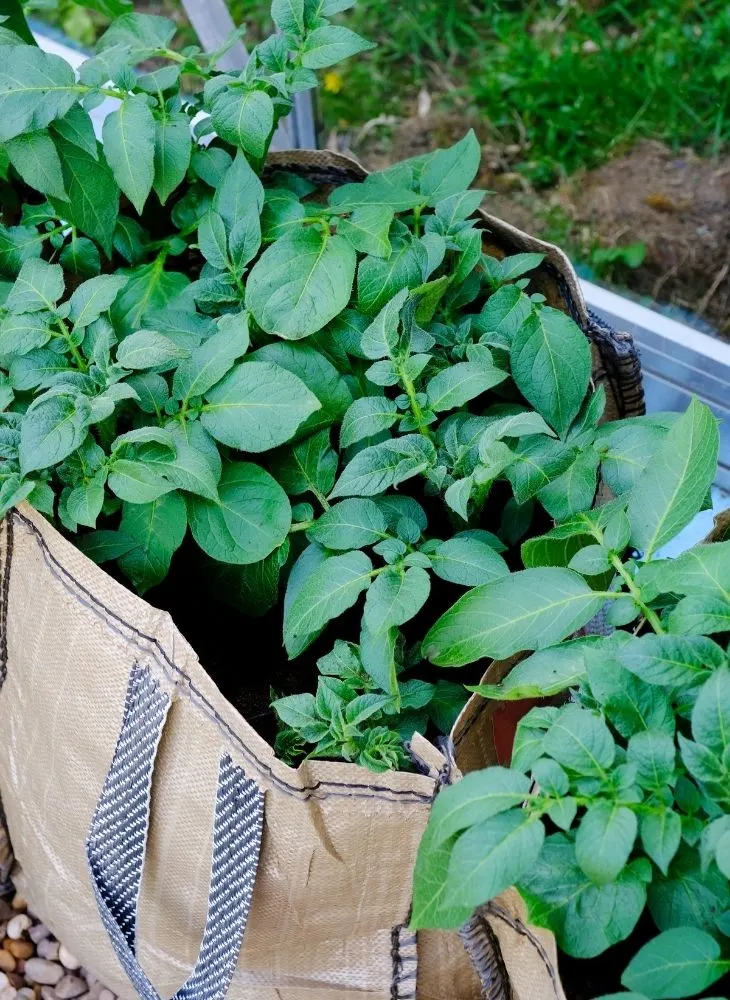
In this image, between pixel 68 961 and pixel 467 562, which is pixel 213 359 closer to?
pixel 467 562

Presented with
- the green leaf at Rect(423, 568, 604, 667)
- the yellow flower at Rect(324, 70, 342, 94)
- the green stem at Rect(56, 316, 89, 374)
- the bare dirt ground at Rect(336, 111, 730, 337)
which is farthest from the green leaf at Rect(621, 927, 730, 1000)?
the yellow flower at Rect(324, 70, 342, 94)

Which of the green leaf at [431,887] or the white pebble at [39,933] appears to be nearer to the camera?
the green leaf at [431,887]

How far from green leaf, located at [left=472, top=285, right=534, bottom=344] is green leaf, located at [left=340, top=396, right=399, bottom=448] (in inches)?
5.0

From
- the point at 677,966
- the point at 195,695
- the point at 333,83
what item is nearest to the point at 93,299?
the point at 195,695

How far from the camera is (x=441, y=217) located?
1009mm

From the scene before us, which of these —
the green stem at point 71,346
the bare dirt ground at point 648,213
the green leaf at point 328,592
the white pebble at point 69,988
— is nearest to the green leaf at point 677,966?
the green leaf at point 328,592

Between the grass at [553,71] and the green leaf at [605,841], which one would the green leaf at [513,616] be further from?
the grass at [553,71]

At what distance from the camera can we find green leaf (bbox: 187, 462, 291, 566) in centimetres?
93

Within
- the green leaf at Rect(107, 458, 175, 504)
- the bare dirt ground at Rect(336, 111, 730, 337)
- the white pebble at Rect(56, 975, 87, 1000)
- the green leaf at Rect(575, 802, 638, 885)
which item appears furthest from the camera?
the bare dirt ground at Rect(336, 111, 730, 337)

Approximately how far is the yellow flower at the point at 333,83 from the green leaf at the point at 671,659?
179cm

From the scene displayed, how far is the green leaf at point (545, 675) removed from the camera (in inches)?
29.5

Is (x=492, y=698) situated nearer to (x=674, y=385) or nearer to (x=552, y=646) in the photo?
(x=552, y=646)

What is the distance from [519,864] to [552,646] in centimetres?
19

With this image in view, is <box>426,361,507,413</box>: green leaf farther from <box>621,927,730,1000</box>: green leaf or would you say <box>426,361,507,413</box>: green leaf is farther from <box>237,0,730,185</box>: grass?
<box>237,0,730,185</box>: grass
